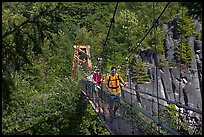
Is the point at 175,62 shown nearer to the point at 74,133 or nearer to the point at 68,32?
the point at 68,32

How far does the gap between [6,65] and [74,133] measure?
11.0 m

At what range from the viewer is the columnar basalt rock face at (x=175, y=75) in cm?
2077

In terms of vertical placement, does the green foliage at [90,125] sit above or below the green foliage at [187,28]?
below

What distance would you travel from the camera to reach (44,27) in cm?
432

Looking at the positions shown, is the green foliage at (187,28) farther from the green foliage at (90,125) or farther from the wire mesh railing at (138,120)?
the wire mesh railing at (138,120)

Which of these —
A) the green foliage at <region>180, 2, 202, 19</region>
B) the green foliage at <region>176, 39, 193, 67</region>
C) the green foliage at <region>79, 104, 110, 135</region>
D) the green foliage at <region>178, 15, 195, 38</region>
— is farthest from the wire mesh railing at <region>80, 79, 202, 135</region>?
the green foliage at <region>178, 15, 195, 38</region>

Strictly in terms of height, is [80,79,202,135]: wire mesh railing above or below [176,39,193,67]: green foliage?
below

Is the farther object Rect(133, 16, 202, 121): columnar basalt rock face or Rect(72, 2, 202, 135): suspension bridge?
Rect(133, 16, 202, 121): columnar basalt rock face

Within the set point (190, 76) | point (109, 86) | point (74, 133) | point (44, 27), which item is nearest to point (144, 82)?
point (190, 76)

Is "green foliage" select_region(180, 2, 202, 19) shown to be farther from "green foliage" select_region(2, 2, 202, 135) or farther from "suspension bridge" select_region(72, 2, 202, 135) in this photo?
"green foliage" select_region(2, 2, 202, 135)

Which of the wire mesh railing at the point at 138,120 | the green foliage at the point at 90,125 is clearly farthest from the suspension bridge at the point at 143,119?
the green foliage at the point at 90,125

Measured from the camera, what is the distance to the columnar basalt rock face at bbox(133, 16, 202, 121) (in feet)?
68.1

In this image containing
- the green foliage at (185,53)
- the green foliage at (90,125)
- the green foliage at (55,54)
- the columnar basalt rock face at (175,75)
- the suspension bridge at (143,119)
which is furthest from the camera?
the green foliage at (185,53)

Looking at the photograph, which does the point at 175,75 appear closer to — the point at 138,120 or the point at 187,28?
the point at 187,28
